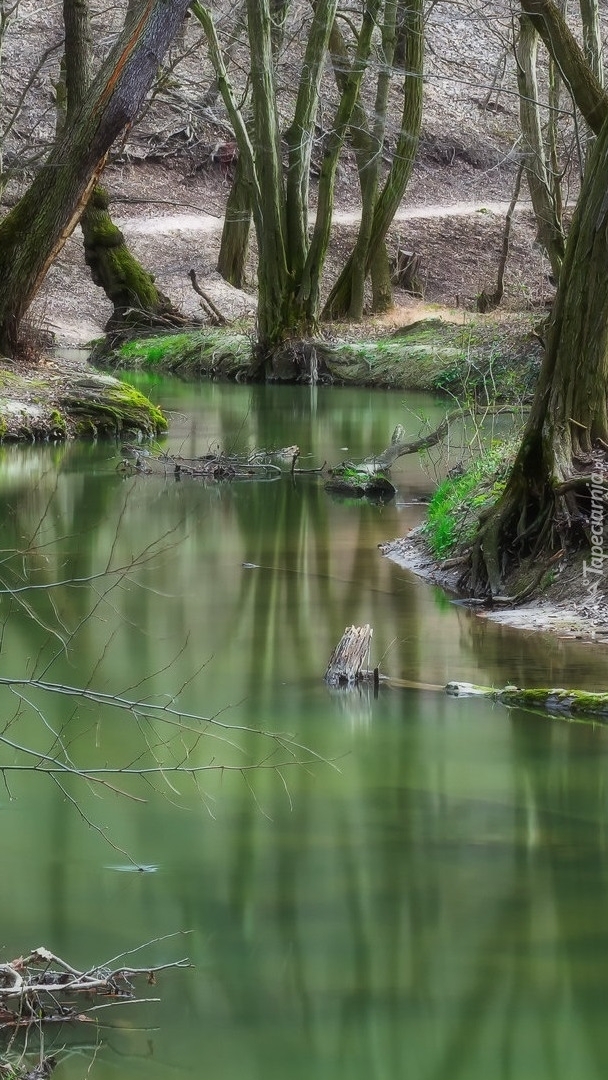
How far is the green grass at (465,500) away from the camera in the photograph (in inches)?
432

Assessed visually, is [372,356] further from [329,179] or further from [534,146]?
[534,146]

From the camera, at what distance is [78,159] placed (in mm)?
17703

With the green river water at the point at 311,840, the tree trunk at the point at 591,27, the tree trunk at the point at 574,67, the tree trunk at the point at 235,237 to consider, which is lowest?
the green river water at the point at 311,840

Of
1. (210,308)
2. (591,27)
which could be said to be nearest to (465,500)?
(591,27)

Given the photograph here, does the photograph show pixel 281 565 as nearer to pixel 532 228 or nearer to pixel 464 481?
pixel 464 481

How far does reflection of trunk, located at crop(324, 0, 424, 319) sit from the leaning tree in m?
17.2

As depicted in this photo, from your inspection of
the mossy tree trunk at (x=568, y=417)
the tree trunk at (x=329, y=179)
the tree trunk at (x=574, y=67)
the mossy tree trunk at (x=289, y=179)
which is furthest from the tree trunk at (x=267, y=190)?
the mossy tree trunk at (x=568, y=417)

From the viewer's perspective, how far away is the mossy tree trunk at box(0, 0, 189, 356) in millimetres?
17062

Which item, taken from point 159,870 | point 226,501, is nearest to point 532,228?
point 226,501

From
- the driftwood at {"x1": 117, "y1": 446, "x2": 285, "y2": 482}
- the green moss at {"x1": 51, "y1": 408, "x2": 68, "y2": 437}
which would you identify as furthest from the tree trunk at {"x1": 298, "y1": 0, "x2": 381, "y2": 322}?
the driftwood at {"x1": 117, "y1": 446, "x2": 285, "y2": 482}

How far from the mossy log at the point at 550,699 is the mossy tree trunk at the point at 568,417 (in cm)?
199

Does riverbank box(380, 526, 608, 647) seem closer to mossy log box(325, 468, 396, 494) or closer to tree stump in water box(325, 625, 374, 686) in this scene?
tree stump in water box(325, 625, 374, 686)

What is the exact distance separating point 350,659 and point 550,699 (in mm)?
1251

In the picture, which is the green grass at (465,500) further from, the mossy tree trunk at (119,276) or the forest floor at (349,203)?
the mossy tree trunk at (119,276)
